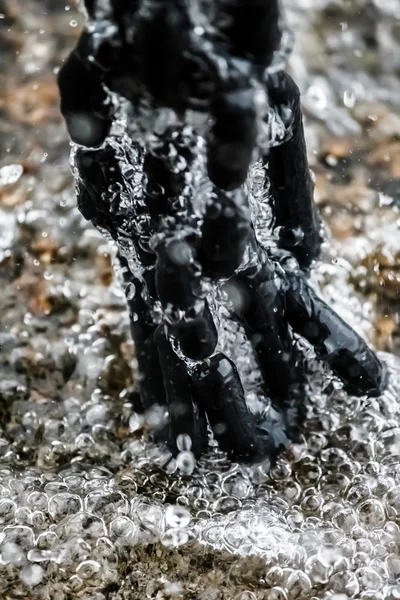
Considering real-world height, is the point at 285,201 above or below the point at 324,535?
above

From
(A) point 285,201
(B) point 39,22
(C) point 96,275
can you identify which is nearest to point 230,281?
(A) point 285,201

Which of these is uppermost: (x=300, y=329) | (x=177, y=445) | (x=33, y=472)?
(x=300, y=329)

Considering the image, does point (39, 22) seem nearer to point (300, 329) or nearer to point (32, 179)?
point (32, 179)

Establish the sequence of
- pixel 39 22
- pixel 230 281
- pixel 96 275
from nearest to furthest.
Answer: pixel 230 281 → pixel 96 275 → pixel 39 22

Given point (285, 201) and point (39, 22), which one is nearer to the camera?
point (285, 201)

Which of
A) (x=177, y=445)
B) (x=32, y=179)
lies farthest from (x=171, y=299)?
(x=32, y=179)

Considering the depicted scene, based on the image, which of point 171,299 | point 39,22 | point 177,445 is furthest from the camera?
point 39,22
